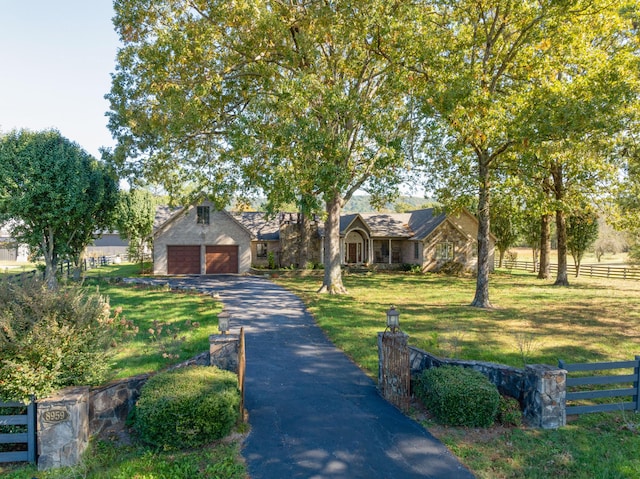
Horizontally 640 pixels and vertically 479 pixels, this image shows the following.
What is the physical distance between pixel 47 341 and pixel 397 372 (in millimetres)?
6296

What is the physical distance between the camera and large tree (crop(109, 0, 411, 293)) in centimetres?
1761

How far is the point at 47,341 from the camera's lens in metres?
6.50

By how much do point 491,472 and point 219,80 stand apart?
56.8 feet

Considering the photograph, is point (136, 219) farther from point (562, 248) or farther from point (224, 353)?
point (562, 248)

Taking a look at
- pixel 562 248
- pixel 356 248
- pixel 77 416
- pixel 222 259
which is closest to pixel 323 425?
pixel 77 416

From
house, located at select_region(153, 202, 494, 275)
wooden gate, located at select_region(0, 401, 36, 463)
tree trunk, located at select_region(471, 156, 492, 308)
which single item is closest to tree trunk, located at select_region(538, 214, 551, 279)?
house, located at select_region(153, 202, 494, 275)

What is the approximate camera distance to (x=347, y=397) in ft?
28.5

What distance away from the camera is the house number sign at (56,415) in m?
6.26

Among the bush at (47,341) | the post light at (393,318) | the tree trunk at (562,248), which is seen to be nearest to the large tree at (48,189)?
the bush at (47,341)

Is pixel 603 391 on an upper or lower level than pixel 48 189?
lower

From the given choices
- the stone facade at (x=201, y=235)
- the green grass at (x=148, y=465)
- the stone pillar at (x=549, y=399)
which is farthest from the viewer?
the stone facade at (x=201, y=235)

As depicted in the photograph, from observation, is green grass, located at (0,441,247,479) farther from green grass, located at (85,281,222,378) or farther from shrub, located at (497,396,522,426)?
shrub, located at (497,396,522,426)

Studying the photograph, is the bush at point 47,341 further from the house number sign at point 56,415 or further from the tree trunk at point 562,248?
the tree trunk at point 562,248

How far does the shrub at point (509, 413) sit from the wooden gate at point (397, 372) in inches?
67.1
